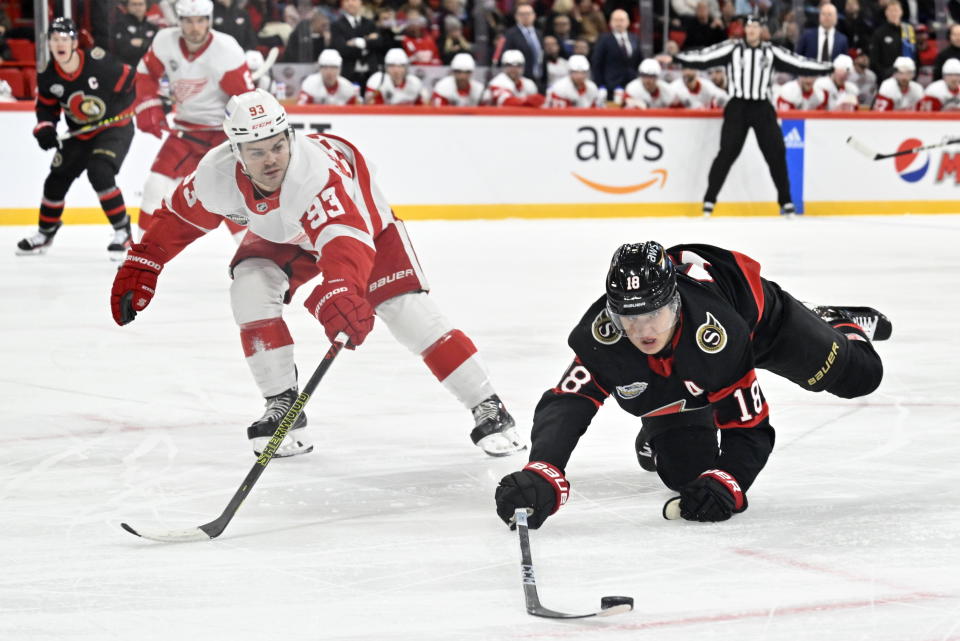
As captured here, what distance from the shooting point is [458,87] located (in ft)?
40.5

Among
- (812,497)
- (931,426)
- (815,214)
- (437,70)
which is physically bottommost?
(815,214)

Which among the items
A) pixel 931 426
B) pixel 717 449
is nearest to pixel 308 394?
pixel 717 449

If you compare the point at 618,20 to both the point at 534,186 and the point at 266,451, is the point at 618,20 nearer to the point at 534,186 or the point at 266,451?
the point at 534,186

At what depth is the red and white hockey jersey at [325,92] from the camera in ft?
38.5

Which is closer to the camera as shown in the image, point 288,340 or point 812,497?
point 812,497

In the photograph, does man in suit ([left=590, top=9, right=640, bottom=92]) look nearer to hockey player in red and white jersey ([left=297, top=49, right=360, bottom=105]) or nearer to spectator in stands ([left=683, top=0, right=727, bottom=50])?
spectator in stands ([left=683, top=0, right=727, bottom=50])

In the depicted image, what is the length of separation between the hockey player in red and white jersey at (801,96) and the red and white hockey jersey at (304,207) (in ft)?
33.9

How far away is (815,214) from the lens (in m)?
13.0

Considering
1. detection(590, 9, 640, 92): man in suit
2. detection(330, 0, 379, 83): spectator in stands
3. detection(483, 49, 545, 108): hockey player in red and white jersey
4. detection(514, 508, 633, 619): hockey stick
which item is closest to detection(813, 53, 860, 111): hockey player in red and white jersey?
detection(590, 9, 640, 92): man in suit

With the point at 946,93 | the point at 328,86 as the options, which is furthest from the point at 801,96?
the point at 328,86

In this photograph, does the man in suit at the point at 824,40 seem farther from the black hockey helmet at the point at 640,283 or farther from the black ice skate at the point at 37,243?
the black hockey helmet at the point at 640,283

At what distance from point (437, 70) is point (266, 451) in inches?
383

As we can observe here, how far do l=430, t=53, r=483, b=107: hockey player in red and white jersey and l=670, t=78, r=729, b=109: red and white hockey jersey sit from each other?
1902 mm

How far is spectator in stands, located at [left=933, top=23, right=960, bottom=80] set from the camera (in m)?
14.2
